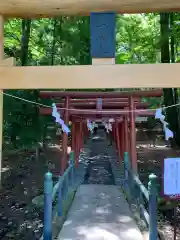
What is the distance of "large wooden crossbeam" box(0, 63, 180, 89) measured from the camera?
463 cm

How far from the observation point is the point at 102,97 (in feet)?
35.2

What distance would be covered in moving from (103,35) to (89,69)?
0.59 meters

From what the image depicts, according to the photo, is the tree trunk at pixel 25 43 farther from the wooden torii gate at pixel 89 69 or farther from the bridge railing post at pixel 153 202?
the bridge railing post at pixel 153 202

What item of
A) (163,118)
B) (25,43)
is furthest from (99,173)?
(25,43)

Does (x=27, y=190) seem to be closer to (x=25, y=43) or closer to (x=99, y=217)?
(x=99, y=217)

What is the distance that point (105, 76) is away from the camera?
4.66 meters

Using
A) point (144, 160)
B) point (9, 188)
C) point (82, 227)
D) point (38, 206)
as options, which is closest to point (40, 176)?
point (9, 188)

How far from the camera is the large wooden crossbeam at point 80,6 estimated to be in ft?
16.0

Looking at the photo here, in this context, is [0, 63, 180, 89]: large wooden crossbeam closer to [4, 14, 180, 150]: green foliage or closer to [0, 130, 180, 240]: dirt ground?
[0, 130, 180, 240]: dirt ground

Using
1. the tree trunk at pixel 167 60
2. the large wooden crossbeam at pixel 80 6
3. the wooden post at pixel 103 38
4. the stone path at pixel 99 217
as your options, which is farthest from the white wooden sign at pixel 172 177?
the tree trunk at pixel 167 60

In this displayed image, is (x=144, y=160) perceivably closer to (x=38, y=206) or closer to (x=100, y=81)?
(x=38, y=206)

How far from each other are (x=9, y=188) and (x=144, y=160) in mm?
7430

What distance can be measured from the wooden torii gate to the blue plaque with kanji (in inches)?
0.6

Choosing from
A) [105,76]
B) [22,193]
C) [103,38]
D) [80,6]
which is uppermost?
[80,6]
